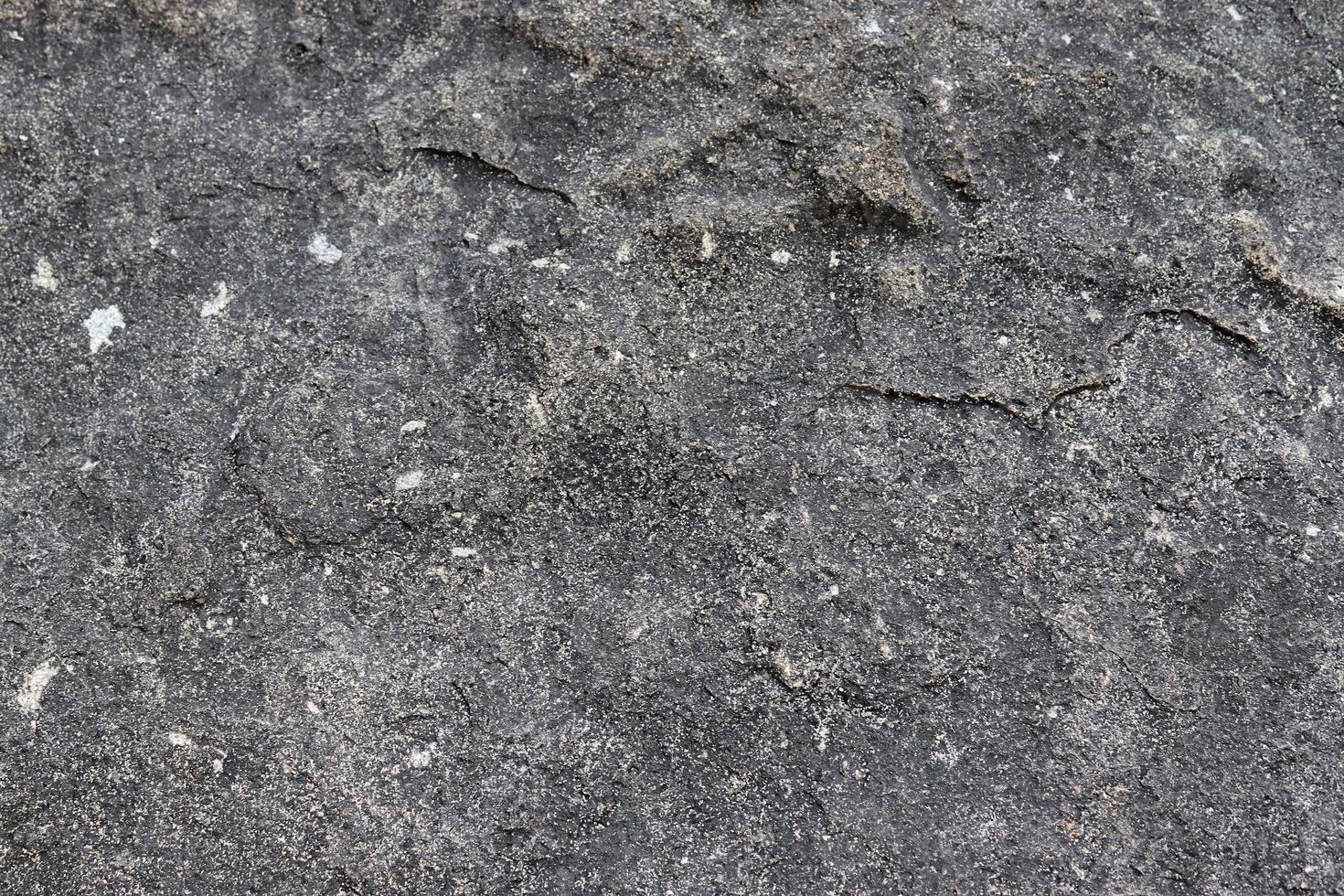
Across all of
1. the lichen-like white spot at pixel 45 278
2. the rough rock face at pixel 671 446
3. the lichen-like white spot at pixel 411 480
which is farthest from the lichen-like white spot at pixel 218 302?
the lichen-like white spot at pixel 411 480

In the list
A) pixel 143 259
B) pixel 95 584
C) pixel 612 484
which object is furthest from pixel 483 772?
pixel 143 259

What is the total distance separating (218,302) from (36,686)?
0.40 m

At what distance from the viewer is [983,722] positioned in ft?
3.36

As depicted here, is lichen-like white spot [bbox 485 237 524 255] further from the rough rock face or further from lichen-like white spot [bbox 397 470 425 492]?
lichen-like white spot [bbox 397 470 425 492]

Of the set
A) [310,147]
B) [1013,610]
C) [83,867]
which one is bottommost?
[83,867]

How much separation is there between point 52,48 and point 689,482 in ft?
2.64

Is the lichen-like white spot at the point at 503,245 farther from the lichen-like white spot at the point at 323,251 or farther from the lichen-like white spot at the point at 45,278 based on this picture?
the lichen-like white spot at the point at 45,278

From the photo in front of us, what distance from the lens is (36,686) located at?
1.03m

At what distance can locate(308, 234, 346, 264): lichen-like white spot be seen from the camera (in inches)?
45.3

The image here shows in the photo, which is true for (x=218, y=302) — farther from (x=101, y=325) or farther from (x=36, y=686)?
(x=36, y=686)

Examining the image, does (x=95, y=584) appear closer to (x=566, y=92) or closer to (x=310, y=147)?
(x=310, y=147)

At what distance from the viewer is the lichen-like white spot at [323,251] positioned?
3.77 ft

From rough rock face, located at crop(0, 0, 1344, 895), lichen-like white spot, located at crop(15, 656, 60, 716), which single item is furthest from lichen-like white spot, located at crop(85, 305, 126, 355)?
lichen-like white spot, located at crop(15, 656, 60, 716)

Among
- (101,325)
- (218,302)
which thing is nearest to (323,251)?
(218,302)
